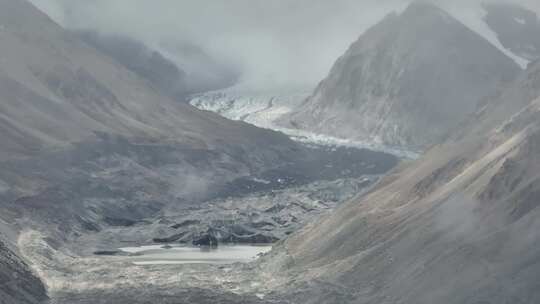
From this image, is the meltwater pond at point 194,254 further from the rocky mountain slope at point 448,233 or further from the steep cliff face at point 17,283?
the steep cliff face at point 17,283

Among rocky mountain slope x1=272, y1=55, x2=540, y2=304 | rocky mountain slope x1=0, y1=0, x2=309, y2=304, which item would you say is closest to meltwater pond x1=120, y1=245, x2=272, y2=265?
rocky mountain slope x1=0, y1=0, x2=309, y2=304

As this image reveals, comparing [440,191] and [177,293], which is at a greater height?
[440,191]

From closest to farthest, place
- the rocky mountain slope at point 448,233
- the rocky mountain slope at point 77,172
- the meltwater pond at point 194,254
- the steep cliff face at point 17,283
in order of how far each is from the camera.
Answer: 1. the rocky mountain slope at point 448,233
2. the steep cliff face at point 17,283
3. the meltwater pond at point 194,254
4. the rocky mountain slope at point 77,172

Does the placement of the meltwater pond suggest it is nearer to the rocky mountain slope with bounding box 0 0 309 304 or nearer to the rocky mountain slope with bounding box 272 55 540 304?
the rocky mountain slope with bounding box 0 0 309 304

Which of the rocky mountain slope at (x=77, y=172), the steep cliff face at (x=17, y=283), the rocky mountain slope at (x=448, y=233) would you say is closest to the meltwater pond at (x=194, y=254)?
the rocky mountain slope at (x=77, y=172)

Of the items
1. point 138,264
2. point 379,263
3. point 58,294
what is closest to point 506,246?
point 379,263

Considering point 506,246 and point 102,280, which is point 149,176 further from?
point 506,246
